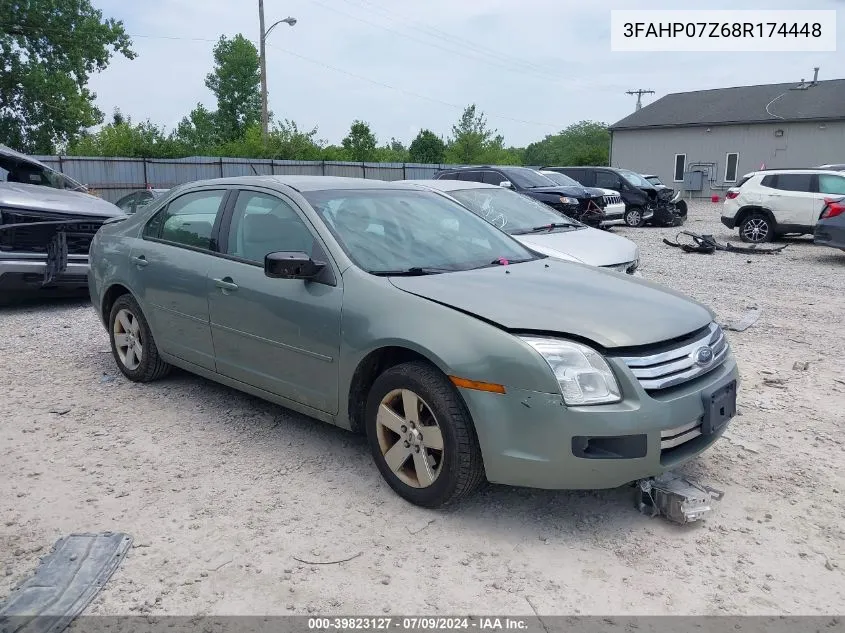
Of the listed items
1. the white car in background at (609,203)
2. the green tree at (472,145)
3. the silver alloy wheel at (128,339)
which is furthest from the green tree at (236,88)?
the silver alloy wheel at (128,339)

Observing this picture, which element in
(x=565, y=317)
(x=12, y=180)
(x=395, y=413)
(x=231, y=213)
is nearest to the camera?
(x=565, y=317)

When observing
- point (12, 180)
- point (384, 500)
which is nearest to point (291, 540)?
point (384, 500)

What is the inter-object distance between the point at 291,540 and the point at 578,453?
53.0 inches

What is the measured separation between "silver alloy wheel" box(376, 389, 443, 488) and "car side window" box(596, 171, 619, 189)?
706 inches

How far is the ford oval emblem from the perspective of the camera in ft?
11.0

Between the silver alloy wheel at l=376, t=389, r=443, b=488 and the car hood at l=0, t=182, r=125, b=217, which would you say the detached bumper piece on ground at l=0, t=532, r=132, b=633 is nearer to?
the silver alloy wheel at l=376, t=389, r=443, b=488

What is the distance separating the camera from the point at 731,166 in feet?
123

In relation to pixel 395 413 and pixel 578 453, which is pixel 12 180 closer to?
pixel 395 413

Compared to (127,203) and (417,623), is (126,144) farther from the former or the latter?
(417,623)

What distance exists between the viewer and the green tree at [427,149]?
47.8 metres

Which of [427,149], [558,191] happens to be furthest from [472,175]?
[427,149]

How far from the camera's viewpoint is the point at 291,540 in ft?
10.5

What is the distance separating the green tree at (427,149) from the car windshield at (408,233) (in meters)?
43.9

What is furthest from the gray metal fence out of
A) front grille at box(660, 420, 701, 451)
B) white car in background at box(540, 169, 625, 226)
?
front grille at box(660, 420, 701, 451)
